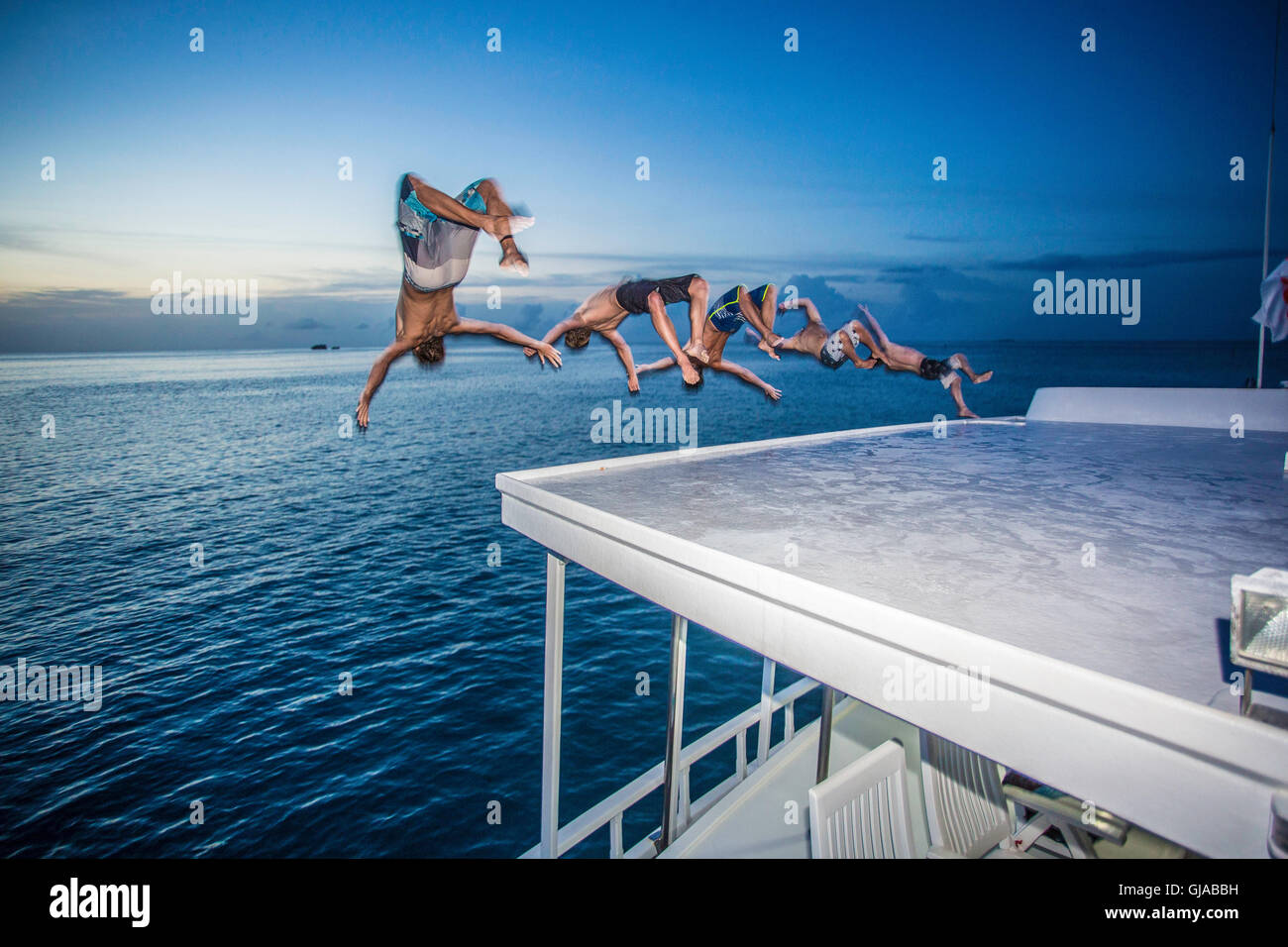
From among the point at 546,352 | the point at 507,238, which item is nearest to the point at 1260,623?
the point at 507,238

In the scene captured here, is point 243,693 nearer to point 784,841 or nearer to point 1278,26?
point 784,841

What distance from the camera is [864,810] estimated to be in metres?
2.41

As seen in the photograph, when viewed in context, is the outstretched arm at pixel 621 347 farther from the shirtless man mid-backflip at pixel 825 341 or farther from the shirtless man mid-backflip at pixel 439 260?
the shirtless man mid-backflip at pixel 825 341

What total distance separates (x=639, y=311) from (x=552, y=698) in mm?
3020

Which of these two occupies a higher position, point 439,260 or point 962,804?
point 439,260

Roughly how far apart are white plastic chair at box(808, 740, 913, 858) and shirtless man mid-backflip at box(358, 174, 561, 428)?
9.05 feet

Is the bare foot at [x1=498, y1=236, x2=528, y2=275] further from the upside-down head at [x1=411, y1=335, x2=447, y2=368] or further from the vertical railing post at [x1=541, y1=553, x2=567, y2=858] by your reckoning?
the vertical railing post at [x1=541, y1=553, x2=567, y2=858]

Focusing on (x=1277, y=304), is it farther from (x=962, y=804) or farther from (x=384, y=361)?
(x=384, y=361)

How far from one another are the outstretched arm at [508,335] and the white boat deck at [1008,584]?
925 millimetres

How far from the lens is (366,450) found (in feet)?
117

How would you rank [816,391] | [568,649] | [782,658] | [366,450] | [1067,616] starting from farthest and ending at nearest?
[816,391] < [366,450] < [568,649] < [782,658] < [1067,616]

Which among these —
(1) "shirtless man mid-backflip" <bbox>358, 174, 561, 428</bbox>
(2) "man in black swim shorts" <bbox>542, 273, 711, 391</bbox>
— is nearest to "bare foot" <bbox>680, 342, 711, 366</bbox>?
(2) "man in black swim shorts" <bbox>542, 273, 711, 391</bbox>
